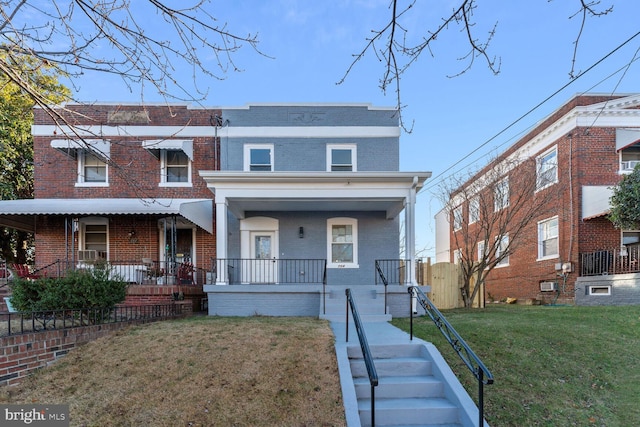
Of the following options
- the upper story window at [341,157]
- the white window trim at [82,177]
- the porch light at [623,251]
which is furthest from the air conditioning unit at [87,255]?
the porch light at [623,251]

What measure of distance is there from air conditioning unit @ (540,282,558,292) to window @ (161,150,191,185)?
13.8 metres

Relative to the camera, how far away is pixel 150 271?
11.4 m

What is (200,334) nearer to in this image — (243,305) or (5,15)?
(243,305)

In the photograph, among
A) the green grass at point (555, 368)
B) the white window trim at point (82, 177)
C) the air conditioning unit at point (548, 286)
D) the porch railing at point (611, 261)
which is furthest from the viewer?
the air conditioning unit at point (548, 286)

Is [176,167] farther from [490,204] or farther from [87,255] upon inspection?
[490,204]

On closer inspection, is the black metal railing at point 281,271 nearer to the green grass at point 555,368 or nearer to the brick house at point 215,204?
the brick house at point 215,204

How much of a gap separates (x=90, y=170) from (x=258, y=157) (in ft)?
19.4

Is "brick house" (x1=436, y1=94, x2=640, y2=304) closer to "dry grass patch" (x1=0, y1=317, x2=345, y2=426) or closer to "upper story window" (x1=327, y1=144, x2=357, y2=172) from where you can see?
"upper story window" (x1=327, y1=144, x2=357, y2=172)

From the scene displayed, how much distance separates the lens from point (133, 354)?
5.56m

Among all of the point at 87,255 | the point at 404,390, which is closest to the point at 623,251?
the point at 404,390

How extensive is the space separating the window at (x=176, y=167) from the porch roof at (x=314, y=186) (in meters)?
2.92

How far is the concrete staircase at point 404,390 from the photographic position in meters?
4.20

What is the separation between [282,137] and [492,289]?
1336cm

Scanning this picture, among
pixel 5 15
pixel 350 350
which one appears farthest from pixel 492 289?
pixel 5 15
